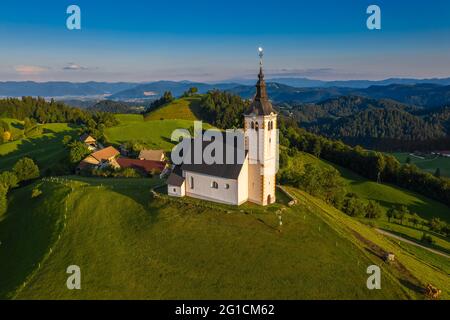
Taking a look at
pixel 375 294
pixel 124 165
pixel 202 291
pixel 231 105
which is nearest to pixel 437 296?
pixel 375 294

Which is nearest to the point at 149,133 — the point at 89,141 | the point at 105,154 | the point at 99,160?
the point at 89,141

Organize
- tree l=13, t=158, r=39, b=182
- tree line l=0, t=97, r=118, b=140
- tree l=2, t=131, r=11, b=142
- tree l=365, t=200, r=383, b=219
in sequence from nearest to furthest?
tree l=365, t=200, r=383, b=219 < tree l=13, t=158, r=39, b=182 < tree l=2, t=131, r=11, b=142 < tree line l=0, t=97, r=118, b=140

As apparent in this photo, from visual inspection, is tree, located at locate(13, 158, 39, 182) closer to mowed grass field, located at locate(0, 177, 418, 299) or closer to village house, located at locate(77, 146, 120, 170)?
village house, located at locate(77, 146, 120, 170)

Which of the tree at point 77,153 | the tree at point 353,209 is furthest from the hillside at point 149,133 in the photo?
the tree at point 353,209

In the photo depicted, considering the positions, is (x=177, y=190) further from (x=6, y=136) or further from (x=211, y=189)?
(x=6, y=136)

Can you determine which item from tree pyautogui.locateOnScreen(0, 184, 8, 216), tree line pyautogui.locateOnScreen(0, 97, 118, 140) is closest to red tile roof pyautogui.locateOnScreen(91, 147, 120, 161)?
tree pyautogui.locateOnScreen(0, 184, 8, 216)

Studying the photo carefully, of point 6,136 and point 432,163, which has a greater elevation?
point 6,136

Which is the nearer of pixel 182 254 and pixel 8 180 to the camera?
pixel 182 254
